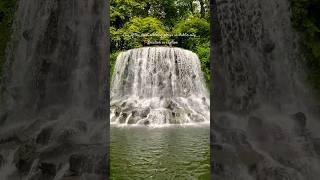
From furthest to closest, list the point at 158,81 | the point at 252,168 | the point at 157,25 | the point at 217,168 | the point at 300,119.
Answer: the point at 157,25 → the point at 158,81 → the point at 217,168 → the point at 252,168 → the point at 300,119

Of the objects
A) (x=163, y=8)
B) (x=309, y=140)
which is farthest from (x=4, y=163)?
(x=163, y=8)

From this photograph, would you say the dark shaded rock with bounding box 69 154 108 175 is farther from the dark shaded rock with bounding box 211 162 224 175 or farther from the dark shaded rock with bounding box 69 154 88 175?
the dark shaded rock with bounding box 211 162 224 175

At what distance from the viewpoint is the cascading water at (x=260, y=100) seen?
3438mm

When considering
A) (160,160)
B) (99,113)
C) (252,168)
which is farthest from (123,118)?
(252,168)

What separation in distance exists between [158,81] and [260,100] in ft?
58.1

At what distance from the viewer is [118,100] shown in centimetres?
2164

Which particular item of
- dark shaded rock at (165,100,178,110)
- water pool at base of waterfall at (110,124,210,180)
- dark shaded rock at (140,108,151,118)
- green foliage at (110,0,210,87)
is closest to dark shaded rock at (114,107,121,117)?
dark shaded rock at (140,108,151,118)

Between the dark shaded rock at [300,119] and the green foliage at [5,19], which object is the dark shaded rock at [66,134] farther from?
the dark shaded rock at [300,119]

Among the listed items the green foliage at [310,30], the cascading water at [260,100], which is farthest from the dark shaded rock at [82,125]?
the green foliage at [310,30]

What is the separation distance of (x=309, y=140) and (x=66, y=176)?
94.6 inches

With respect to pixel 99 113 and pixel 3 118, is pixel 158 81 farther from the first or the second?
pixel 3 118

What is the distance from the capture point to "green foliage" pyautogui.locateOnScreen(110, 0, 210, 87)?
2612cm

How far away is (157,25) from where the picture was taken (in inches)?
1046

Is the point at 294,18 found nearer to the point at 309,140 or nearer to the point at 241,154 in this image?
the point at 309,140
